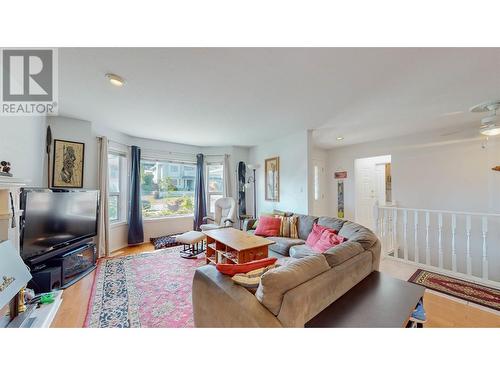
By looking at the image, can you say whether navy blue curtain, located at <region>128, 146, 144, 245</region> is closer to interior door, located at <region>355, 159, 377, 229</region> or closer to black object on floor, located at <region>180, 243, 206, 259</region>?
black object on floor, located at <region>180, 243, 206, 259</region>

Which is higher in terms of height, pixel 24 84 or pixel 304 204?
pixel 24 84

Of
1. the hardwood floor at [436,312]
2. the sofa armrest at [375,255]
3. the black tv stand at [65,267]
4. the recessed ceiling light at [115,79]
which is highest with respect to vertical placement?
the recessed ceiling light at [115,79]

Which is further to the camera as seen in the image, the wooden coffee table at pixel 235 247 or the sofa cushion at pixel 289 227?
the sofa cushion at pixel 289 227

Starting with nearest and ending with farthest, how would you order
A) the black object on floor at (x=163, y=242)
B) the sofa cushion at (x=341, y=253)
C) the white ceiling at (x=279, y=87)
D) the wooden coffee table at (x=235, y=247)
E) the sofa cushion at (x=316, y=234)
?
1. the sofa cushion at (x=341, y=253)
2. the white ceiling at (x=279, y=87)
3. the wooden coffee table at (x=235, y=247)
4. the sofa cushion at (x=316, y=234)
5. the black object on floor at (x=163, y=242)

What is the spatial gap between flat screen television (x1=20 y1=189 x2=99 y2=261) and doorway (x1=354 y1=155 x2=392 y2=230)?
5.39 meters

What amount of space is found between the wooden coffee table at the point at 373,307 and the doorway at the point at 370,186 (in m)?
3.65

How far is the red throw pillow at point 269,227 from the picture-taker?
3.19 metres

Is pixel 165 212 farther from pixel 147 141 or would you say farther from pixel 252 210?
pixel 252 210

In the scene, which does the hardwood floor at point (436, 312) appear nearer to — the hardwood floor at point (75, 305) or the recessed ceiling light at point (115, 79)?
the hardwood floor at point (75, 305)

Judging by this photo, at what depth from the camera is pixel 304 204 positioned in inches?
144

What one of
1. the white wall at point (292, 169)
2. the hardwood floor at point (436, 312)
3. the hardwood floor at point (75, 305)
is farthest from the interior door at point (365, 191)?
the hardwood floor at point (75, 305)
